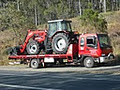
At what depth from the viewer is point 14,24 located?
37.5 metres

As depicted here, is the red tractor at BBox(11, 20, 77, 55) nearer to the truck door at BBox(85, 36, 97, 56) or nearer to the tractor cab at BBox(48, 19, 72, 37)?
the tractor cab at BBox(48, 19, 72, 37)

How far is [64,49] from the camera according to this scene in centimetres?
2395

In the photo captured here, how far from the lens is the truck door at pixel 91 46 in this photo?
23.2m

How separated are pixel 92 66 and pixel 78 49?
5.73ft

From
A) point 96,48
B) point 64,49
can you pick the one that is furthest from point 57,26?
point 96,48

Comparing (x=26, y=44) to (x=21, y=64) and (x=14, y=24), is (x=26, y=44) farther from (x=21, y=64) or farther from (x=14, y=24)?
(x=14, y=24)

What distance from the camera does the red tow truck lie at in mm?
23297

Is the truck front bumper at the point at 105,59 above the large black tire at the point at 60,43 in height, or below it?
below

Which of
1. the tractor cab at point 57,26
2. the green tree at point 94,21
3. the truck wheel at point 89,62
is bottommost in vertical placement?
the truck wheel at point 89,62

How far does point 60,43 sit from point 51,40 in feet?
2.62

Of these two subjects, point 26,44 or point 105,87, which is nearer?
point 105,87

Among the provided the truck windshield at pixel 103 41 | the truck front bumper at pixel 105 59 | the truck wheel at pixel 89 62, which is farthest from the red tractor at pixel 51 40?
the truck front bumper at pixel 105 59

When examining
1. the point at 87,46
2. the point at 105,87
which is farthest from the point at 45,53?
the point at 105,87

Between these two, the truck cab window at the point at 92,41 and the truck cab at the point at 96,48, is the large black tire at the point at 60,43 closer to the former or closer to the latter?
the truck cab at the point at 96,48
